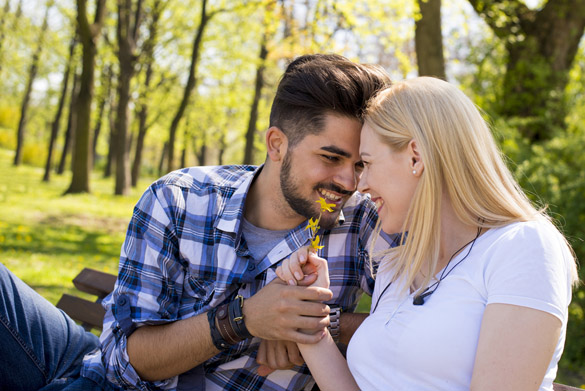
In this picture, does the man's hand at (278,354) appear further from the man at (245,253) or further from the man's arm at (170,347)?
the man's arm at (170,347)

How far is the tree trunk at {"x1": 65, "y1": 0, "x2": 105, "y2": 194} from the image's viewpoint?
14.6 metres

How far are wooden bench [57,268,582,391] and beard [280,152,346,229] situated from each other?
1.47m

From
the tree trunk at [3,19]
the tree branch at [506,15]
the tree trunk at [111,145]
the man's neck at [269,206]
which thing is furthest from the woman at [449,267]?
the tree trunk at [111,145]

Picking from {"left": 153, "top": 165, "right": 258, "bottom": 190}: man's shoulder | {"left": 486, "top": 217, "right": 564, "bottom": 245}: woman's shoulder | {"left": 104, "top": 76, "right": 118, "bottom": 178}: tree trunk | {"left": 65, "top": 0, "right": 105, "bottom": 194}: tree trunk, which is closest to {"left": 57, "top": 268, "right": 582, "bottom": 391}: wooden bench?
{"left": 153, "top": 165, "right": 258, "bottom": 190}: man's shoulder

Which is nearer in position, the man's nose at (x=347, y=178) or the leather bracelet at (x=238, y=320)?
the leather bracelet at (x=238, y=320)

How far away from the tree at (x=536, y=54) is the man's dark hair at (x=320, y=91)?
6600 millimetres

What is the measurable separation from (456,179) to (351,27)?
821 cm

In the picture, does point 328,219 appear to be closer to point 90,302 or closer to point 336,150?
point 336,150

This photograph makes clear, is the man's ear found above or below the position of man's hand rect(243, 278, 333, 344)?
above

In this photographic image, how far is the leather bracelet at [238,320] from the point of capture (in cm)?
249

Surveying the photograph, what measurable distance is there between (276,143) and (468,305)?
1542 mm

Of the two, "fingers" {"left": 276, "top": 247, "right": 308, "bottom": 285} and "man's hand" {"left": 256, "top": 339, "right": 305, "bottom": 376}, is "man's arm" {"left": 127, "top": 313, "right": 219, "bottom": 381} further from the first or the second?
"fingers" {"left": 276, "top": 247, "right": 308, "bottom": 285}

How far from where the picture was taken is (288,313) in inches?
92.7

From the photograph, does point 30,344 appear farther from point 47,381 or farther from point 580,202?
point 580,202
